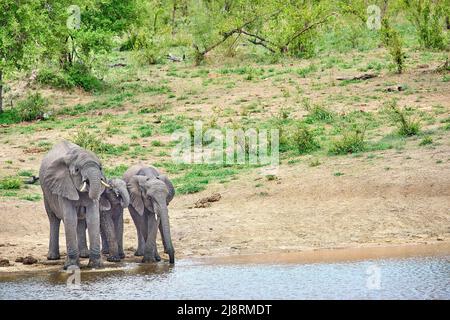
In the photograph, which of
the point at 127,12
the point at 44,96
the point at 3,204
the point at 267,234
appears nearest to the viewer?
the point at 267,234

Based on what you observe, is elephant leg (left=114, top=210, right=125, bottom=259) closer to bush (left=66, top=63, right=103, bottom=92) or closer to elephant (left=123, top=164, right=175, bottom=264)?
elephant (left=123, top=164, right=175, bottom=264)

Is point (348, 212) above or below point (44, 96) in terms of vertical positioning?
below

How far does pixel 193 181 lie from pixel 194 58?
13899mm

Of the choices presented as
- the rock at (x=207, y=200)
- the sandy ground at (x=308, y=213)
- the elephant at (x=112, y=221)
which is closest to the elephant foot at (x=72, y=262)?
the sandy ground at (x=308, y=213)

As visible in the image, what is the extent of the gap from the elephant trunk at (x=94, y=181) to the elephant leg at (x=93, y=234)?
0.40 m

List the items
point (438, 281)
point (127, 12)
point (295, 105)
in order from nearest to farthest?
point (438, 281) < point (295, 105) < point (127, 12)

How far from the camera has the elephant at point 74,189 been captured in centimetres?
1349

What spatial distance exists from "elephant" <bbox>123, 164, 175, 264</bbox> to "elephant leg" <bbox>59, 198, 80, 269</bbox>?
107cm

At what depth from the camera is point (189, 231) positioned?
16266 millimetres

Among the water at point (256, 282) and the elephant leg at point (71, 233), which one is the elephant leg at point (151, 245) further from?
the elephant leg at point (71, 233)

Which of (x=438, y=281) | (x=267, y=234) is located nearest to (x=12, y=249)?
(x=267, y=234)

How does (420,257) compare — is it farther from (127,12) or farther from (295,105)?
(127,12)

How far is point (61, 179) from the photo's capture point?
13820 mm

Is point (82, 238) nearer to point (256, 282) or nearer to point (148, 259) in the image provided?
point (148, 259)
